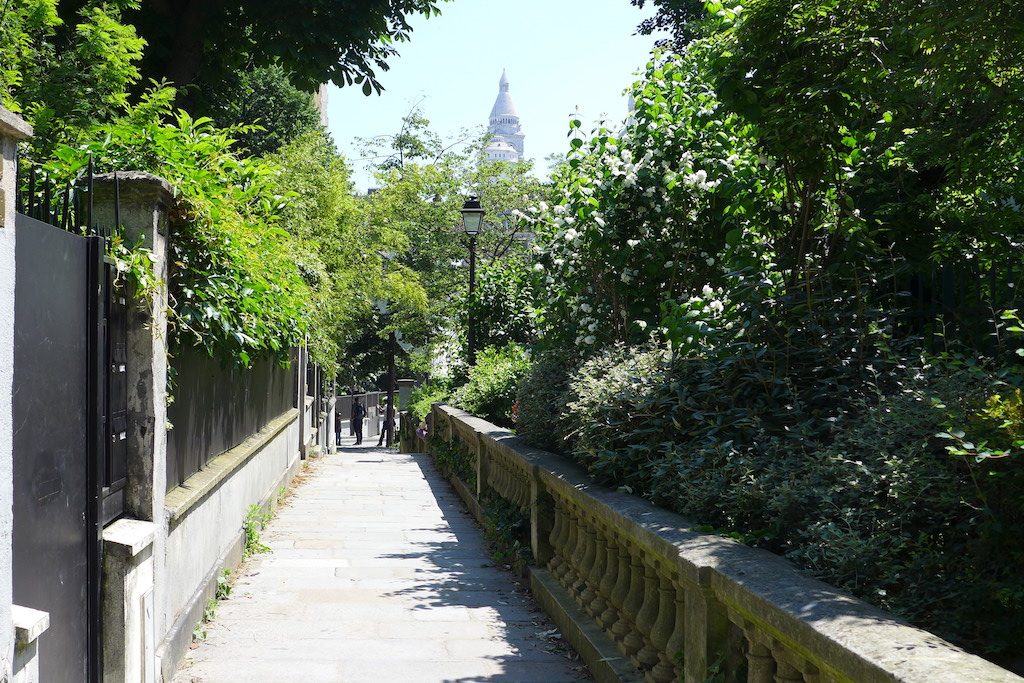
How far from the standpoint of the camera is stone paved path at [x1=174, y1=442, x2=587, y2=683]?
5688mm

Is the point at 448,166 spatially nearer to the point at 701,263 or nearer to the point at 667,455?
the point at 701,263

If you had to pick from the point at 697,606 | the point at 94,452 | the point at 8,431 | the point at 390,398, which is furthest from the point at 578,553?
the point at 390,398

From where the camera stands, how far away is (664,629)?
176 inches

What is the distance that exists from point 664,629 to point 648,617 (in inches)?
9.5

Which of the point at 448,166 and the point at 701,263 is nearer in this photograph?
the point at 701,263

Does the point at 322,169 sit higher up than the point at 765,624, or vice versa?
the point at 322,169

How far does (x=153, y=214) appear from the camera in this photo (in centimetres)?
501

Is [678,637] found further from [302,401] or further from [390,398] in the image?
[390,398]

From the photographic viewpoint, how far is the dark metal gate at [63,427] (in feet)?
11.2

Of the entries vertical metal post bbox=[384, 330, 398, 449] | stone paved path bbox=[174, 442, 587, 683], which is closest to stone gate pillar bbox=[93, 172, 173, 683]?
stone paved path bbox=[174, 442, 587, 683]

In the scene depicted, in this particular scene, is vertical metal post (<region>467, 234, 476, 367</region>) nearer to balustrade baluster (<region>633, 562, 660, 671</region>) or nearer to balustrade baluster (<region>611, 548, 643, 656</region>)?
balustrade baluster (<region>611, 548, 643, 656</region>)

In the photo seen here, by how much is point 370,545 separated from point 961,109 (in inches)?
251

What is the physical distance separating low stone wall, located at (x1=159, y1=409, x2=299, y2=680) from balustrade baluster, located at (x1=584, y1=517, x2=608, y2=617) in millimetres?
2279

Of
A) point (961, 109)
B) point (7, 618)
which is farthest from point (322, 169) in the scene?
point (7, 618)
